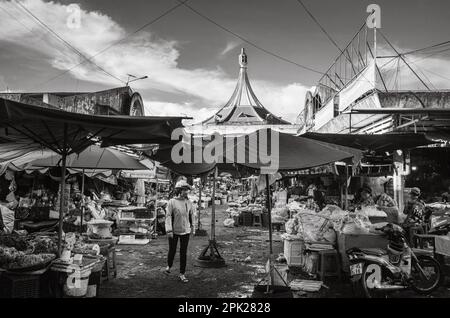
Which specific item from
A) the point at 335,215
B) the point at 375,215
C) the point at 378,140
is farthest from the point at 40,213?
the point at 378,140

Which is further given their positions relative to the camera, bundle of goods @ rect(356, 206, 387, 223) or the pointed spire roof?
the pointed spire roof

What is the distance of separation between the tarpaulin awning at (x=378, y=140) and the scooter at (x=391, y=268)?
2331 millimetres

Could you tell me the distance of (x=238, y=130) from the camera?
25469 millimetres

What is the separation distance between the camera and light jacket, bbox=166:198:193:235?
7.22 metres

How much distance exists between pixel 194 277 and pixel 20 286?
349 cm

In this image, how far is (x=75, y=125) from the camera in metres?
5.60

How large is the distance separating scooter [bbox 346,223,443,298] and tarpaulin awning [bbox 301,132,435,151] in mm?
2331

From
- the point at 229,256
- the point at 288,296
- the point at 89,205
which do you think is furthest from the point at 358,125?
the point at 89,205

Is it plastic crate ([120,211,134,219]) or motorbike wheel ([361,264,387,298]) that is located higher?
plastic crate ([120,211,134,219])

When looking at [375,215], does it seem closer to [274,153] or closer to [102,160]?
[274,153]

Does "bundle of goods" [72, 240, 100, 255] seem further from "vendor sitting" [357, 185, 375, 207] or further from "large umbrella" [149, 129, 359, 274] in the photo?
"vendor sitting" [357, 185, 375, 207]

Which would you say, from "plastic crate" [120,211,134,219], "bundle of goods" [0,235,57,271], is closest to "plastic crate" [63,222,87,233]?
"plastic crate" [120,211,134,219]

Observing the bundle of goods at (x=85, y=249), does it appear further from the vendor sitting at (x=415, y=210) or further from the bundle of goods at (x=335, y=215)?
the vendor sitting at (x=415, y=210)
